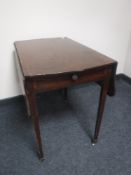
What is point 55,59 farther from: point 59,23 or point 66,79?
point 59,23

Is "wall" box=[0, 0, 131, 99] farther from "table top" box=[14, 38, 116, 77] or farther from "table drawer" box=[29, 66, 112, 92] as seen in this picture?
"table drawer" box=[29, 66, 112, 92]

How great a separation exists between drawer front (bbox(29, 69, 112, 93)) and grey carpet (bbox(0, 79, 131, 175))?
0.59 meters

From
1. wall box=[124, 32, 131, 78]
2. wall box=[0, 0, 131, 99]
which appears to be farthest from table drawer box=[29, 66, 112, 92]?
wall box=[124, 32, 131, 78]

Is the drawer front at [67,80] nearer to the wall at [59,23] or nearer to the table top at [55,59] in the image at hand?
the table top at [55,59]

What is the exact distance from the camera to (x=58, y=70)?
1.01 meters

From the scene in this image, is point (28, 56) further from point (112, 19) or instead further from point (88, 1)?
point (112, 19)

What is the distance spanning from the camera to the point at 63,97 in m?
2.08

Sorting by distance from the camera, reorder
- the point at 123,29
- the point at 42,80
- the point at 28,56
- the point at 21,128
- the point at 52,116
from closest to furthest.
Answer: the point at 42,80 → the point at 28,56 → the point at 21,128 → the point at 52,116 → the point at 123,29

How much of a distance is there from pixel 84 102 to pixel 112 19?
1.01 m

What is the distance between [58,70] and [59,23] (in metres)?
1.00

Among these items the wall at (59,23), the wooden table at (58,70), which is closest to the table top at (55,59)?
the wooden table at (58,70)

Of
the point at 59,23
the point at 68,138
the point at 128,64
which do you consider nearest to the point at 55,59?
the point at 68,138

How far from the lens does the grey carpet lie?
4.19ft

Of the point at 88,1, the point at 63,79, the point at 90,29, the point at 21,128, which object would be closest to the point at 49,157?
the point at 21,128
